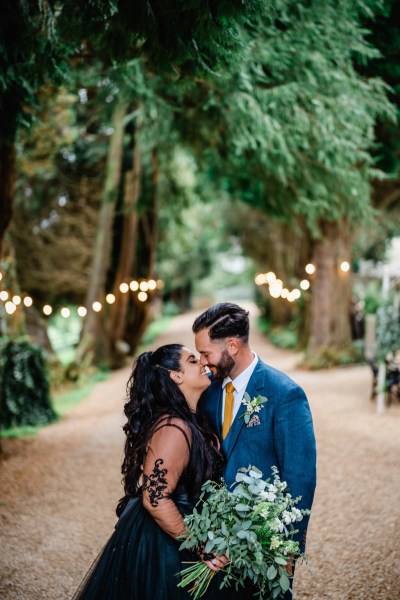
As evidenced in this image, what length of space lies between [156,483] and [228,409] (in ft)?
2.06

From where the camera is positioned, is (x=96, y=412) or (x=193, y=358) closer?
(x=193, y=358)

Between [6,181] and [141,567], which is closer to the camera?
[141,567]

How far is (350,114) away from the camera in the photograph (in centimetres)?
618

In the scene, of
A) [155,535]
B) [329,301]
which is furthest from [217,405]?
[329,301]

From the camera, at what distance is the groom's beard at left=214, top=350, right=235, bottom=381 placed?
272cm

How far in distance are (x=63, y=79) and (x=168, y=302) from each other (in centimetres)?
3430

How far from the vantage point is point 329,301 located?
50.0ft

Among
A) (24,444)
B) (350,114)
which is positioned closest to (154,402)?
(350,114)

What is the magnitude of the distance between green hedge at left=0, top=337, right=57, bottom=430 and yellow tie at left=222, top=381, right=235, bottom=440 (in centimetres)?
728

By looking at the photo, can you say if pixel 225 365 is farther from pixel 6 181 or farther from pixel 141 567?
pixel 6 181

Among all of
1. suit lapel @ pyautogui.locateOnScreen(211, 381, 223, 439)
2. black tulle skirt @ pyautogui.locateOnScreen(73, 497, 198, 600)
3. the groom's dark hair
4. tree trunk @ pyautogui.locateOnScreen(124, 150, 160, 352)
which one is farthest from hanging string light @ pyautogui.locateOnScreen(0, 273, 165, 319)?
black tulle skirt @ pyautogui.locateOnScreen(73, 497, 198, 600)

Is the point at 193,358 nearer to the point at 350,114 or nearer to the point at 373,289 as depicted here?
the point at 350,114

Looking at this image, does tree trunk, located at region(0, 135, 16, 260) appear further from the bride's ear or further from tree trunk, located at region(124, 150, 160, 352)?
tree trunk, located at region(124, 150, 160, 352)

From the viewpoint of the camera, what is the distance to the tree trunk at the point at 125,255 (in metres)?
15.8
